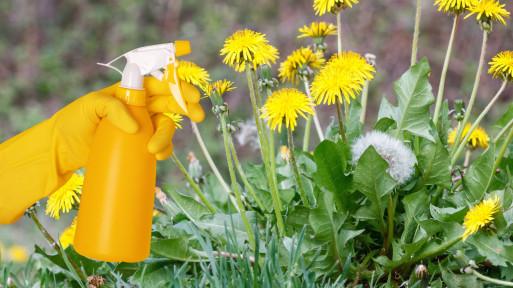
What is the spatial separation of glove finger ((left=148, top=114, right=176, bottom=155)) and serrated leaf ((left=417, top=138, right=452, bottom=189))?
53 centimetres

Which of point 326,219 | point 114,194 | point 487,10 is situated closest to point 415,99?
point 487,10

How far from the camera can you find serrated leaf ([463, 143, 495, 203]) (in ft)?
4.17

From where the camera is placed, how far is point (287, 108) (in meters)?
1.08

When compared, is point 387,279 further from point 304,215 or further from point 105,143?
point 105,143

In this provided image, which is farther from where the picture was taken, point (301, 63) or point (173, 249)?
point (301, 63)

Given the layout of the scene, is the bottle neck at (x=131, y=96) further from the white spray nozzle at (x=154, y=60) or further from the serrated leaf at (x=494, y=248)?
the serrated leaf at (x=494, y=248)

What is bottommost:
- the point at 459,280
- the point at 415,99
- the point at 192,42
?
the point at 192,42

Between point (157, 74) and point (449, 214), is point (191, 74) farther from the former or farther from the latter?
point (449, 214)

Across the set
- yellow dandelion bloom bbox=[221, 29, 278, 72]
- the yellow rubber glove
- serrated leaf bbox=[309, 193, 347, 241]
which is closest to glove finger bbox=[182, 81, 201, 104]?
the yellow rubber glove

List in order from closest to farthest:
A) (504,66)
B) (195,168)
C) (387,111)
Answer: (504,66) → (387,111) → (195,168)

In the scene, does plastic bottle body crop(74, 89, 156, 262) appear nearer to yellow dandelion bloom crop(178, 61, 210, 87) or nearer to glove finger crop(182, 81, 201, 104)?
glove finger crop(182, 81, 201, 104)

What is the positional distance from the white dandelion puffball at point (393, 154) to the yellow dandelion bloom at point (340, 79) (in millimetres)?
142

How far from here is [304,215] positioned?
1183 millimetres

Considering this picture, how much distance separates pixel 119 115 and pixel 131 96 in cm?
5
